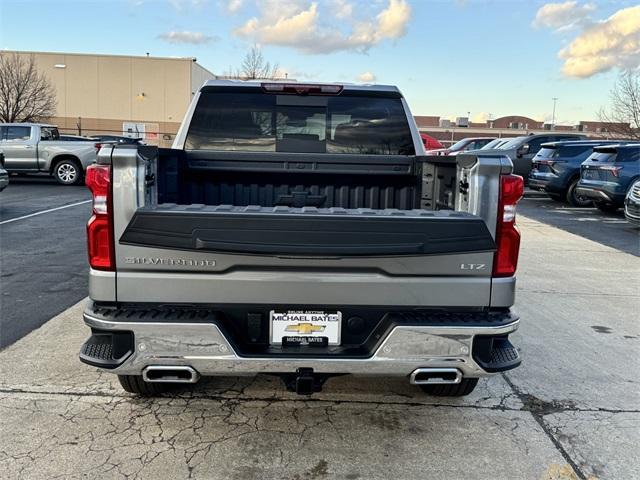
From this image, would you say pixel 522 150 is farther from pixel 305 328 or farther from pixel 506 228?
pixel 305 328

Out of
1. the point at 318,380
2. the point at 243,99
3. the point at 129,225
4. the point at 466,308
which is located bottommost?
the point at 318,380

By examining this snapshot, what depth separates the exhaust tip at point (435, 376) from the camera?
2.91 m

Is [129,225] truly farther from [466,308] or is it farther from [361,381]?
[361,381]

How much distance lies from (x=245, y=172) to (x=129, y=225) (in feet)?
5.31

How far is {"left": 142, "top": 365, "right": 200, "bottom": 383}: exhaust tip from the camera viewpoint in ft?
9.29

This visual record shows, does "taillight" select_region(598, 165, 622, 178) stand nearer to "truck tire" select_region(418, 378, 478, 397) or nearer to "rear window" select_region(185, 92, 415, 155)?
"rear window" select_region(185, 92, 415, 155)

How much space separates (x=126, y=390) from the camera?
12.0 ft

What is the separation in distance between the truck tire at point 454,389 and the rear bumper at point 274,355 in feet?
2.67

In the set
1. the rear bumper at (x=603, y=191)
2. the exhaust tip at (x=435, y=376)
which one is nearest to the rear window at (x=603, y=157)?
the rear bumper at (x=603, y=191)

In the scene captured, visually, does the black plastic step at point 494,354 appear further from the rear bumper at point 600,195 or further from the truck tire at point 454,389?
the rear bumper at point 600,195

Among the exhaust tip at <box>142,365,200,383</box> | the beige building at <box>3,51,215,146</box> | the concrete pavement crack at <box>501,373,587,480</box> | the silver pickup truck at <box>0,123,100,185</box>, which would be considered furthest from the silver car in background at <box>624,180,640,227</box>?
the beige building at <box>3,51,215,146</box>

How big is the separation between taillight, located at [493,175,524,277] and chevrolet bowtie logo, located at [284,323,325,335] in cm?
93

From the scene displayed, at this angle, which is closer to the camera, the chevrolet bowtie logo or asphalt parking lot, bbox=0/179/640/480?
the chevrolet bowtie logo

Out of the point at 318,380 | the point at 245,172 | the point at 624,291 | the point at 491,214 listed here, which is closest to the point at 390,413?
the point at 318,380
